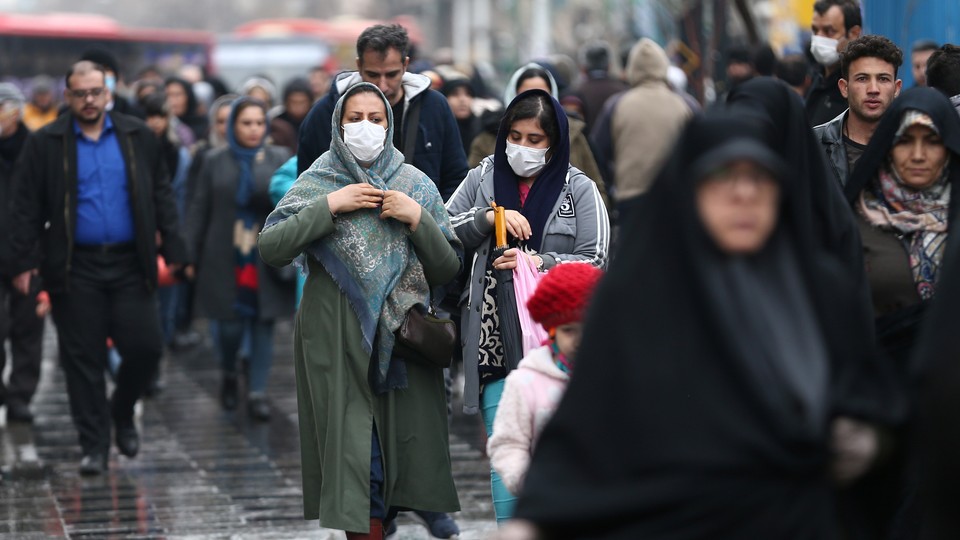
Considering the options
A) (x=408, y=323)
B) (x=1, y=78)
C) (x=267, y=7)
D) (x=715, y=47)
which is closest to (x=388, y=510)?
(x=408, y=323)

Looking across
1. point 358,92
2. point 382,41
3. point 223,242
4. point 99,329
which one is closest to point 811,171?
point 358,92

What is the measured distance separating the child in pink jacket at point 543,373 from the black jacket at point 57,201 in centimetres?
438

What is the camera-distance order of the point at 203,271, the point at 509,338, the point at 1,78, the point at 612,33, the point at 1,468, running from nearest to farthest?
the point at 509,338 → the point at 1,468 → the point at 203,271 → the point at 1,78 → the point at 612,33

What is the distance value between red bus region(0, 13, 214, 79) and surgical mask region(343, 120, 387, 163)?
23.5 m

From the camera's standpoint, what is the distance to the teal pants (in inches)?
241

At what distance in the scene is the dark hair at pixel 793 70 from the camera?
1029 cm

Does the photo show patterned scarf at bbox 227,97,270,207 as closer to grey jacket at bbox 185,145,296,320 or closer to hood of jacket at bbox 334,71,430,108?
grey jacket at bbox 185,145,296,320

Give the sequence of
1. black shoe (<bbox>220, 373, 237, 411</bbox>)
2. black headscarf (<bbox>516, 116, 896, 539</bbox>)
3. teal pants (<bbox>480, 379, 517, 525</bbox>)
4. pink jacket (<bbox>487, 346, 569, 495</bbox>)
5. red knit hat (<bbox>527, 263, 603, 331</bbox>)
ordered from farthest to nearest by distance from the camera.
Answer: black shoe (<bbox>220, 373, 237, 411</bbox>) < teal pants (<bbox>480, 379, 517, 525</bbox>) < red knit hat (<bbox>527, 263, 603, 331</bbox>) < pink jacket (<bbox>487, 346, 569, 495</bbox>) < black headscarf (<bbox>516, 116, 896, 539</bbox>)

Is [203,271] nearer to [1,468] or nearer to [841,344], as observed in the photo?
[1,468]

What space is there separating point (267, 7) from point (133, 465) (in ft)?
206

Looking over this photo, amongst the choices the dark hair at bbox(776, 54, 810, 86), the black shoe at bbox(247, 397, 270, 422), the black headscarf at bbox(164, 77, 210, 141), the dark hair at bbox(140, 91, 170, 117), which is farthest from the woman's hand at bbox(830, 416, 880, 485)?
the black headscarf at bbox(164, 77, 210, 141)

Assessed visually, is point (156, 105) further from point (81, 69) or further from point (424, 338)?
point (424, 338)

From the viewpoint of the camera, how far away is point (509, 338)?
248 inches

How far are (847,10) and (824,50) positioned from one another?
1.04ft
